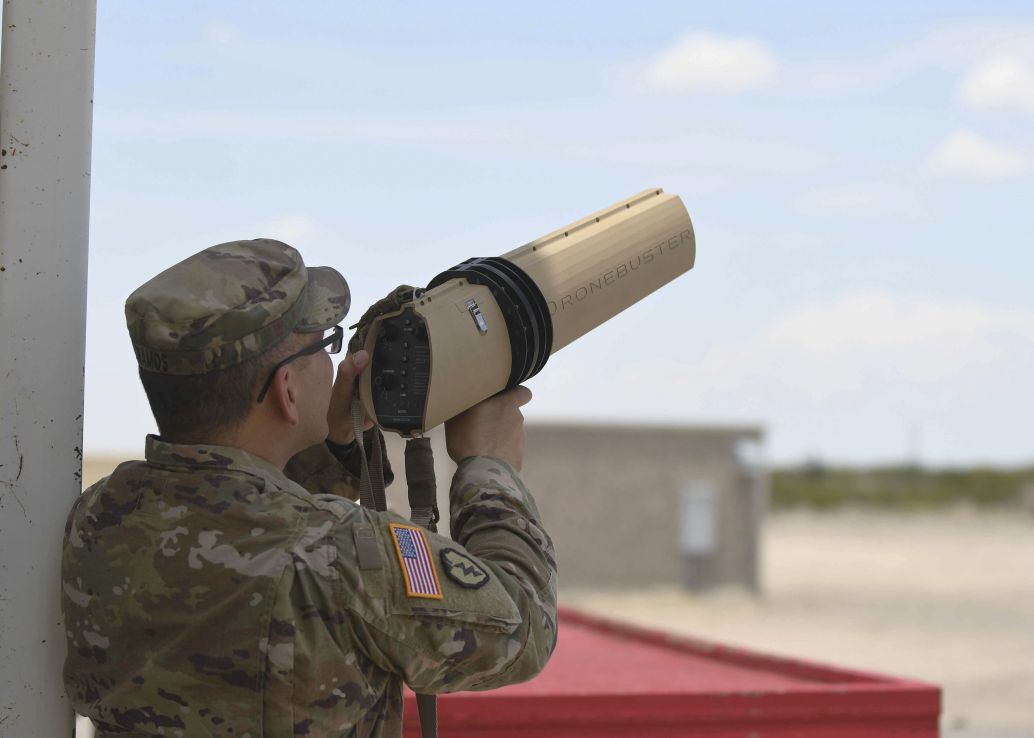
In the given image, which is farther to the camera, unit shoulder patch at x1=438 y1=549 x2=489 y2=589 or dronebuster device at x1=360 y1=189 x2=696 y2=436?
dronebuster device at x1=360 y1=189 x2=696 y2=436

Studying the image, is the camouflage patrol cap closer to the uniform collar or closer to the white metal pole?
the uniform collar

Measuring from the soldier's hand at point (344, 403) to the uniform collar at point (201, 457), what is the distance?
34cm

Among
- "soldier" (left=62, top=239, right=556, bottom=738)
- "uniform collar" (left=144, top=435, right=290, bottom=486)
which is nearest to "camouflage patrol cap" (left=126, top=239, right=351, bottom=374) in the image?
"soldier" (left=62, top=239, right=556, bottom=738)

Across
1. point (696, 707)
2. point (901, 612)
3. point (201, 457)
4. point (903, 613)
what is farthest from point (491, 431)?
point (901, 612)

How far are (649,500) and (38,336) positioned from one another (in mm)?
17800

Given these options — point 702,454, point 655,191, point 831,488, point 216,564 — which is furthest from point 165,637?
point 831,488

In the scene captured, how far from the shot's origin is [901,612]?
58.4ft

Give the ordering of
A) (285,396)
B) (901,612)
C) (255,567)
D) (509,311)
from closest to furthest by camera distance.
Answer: (255,567), (285,396), (509,311), (901,612)

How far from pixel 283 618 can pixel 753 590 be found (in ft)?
62.2

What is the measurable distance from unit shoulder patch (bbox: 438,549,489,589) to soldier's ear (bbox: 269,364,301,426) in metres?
0.31

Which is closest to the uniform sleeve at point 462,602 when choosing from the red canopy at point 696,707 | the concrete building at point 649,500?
the red canopy at point 696,707

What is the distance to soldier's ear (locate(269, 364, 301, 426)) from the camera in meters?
1.92

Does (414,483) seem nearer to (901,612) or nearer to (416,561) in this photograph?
(416,561)

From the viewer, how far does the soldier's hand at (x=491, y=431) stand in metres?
2.24
